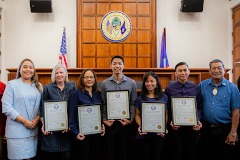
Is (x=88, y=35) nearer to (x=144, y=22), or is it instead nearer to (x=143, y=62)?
(x=144, y=22)

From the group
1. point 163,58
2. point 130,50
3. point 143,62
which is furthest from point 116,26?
point 163,58

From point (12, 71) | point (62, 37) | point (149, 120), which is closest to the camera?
point (149, 120)

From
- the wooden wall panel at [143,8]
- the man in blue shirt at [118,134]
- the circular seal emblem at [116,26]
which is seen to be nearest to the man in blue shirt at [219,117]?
the man in blue shirt at [118,134]

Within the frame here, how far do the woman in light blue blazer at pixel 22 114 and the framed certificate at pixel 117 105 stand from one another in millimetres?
845

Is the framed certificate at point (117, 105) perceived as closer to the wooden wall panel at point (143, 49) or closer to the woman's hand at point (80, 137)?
the woman's hand at point (80, 137)

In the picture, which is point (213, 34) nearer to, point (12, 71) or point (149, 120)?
point (149, 120)

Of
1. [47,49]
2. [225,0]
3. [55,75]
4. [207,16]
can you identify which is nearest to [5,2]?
[47,49]

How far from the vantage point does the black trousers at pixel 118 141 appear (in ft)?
6.31

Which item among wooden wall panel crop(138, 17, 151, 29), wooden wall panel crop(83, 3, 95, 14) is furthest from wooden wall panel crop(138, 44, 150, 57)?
wooden wall panel crop(83, 3, 95, 14)

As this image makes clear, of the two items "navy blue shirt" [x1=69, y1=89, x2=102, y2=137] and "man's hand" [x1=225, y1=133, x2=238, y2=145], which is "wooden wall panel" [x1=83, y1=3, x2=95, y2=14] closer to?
"navy blue shirt" [x1=69, y1=89, x2=102, y2=137]

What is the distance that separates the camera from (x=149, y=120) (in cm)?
183

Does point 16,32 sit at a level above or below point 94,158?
above

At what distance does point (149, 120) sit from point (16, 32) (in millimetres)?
5713

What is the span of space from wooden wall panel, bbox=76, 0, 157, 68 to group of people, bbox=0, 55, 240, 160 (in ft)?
11.8
